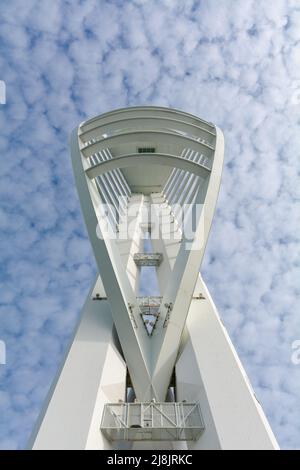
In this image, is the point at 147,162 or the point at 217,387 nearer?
the point at 217,387

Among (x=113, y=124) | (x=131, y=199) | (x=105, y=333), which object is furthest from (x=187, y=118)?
(x=105, y=333)

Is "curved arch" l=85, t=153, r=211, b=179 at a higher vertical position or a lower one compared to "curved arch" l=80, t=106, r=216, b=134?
lower

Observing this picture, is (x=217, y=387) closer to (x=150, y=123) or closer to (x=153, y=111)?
(x=150, y=123)

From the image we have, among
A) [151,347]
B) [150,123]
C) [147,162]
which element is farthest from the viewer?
[150,123]

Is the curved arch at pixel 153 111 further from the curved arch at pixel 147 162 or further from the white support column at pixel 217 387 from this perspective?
the white support column at pixel 217 387

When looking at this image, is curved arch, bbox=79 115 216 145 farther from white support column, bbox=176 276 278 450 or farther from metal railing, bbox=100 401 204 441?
metal railing, bbox=100 401 204 441

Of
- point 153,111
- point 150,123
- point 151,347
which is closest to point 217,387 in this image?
point 151,347

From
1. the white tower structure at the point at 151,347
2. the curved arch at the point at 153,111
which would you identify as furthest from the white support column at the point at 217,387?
the curved arch at the point at 153,111

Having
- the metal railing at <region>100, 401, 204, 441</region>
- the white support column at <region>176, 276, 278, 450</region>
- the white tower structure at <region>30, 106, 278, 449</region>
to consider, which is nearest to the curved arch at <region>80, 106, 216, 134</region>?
the white tower structure at <region>30, 106, 278, 449</region>

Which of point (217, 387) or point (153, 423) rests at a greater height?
point (217, 387)

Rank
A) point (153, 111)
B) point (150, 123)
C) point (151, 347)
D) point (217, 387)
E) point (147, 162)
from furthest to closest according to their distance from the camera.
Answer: point (153, 111) → point (150, 123) → point (147, 162) → point (151, 347) → point (217, 387)
